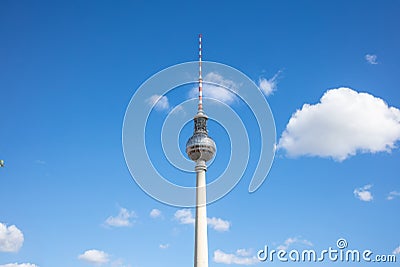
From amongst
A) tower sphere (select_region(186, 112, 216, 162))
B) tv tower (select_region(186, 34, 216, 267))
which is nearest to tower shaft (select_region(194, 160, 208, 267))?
tv tower (select_region(186, 34, 216, 267))

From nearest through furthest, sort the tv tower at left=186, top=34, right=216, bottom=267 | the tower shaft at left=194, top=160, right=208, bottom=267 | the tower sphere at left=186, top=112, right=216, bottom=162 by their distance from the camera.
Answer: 1. the tower shaft at left=194, top=160, right=208, bottom=267
2. the tv tower at left=186, top=34, right=216, bottom=267
3. the tower sphere at left=186, top=112, right=216, bottom=162

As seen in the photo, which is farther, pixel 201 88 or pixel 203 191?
pixel 201 88

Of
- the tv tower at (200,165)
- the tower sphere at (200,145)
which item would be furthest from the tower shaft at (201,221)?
the tower sphere at (200,145)

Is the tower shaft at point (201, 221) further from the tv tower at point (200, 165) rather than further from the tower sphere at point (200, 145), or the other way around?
the tower sphere at point (200, 145)

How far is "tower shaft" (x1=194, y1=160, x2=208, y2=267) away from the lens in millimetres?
95325

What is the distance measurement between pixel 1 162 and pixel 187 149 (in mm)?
87618

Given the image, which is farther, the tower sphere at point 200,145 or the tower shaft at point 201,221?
the tower sphere at point 200,145

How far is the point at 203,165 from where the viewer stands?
105m

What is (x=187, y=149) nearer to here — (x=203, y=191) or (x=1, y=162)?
(x=203, y=191)

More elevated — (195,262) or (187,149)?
(187,149)

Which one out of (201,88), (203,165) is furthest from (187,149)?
(201,88)

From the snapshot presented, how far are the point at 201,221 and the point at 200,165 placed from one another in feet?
43.2

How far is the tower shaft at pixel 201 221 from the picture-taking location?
9532cm

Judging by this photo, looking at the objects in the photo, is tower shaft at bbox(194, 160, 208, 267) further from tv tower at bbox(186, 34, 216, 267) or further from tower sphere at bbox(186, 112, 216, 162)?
tower sphere at bbox(186, 112, 216, 162)
